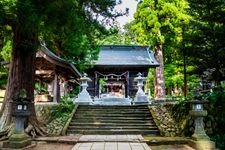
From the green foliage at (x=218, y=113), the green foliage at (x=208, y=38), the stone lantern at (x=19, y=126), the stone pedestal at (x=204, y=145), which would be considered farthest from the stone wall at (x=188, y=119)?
the stone lantern at (x=19, y=126)

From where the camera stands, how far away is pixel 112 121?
13.6 m

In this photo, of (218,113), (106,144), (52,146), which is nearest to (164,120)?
(218,113)

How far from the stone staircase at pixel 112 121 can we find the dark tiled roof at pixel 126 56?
928 cm

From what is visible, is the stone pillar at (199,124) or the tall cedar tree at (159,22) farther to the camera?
the tall cedar tree at (159,22)

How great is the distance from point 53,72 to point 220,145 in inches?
447

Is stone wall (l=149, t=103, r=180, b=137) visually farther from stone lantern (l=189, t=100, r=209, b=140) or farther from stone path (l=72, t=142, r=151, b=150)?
stone path (l=72, t=142, r=151, b=150)

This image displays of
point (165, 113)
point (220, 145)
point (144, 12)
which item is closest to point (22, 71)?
point (165, 113)

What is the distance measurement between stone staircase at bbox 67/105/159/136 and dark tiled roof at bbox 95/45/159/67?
9.28 meters

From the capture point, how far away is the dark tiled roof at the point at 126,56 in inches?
A: 969

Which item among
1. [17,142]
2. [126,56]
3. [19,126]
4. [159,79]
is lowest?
[17,142]

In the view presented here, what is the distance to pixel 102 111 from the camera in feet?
49.1

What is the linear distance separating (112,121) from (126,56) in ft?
47.2

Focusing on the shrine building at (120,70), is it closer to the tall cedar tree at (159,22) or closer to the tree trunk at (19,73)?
the tall cedar tree at (159,22)

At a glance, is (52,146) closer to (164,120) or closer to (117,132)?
(117,132)
